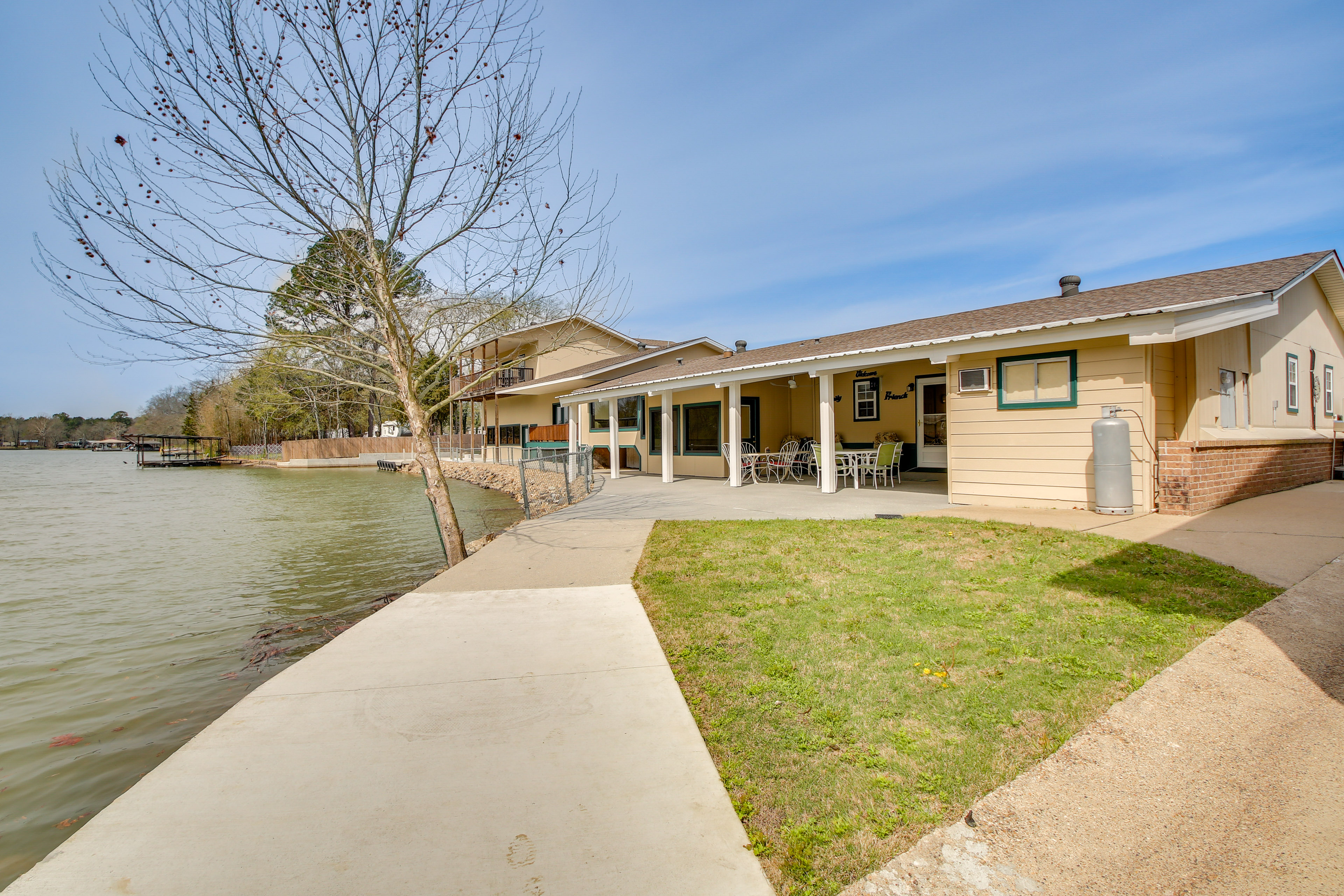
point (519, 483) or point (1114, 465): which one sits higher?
point (1114, 465)

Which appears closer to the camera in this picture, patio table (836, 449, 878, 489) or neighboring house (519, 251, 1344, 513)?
neighboring house (519, 251, 1344, 513)

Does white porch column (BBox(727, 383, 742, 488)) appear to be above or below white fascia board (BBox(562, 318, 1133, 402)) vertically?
below

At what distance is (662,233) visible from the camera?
11.7 m

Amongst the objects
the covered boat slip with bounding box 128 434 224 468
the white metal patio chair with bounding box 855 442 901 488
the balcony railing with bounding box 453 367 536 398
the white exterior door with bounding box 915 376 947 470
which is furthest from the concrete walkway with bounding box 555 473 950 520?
the covered boat slip with bounding box 128 434 224 468

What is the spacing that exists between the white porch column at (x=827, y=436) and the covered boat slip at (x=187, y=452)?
49452 mm

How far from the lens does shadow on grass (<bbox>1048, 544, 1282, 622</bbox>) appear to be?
12.7ft

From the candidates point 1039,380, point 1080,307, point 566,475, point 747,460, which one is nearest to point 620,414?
point 747,460

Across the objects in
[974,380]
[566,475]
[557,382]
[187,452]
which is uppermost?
[557,382]

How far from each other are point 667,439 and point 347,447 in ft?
121

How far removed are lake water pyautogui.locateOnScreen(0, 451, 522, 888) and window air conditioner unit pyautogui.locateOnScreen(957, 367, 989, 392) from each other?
8.23 m

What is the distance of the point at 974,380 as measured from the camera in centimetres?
887

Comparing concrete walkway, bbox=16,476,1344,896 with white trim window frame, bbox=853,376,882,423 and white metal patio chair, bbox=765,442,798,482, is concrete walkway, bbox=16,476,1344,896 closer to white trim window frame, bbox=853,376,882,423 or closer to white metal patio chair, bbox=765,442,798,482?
white metal patio chair, bbox=765,442,798,482

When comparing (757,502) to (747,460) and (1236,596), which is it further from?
(1236,596)

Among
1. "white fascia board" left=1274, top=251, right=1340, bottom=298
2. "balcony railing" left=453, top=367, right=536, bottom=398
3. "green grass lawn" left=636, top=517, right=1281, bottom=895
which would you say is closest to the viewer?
"green grass lawn" left=636, top=517, right=1281, bottom=895
